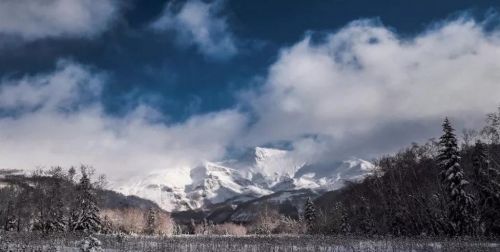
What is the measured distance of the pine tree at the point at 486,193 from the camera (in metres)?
59.8

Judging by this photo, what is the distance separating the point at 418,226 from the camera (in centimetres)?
8131

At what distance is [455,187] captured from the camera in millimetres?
62250

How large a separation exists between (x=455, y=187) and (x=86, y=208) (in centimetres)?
6113

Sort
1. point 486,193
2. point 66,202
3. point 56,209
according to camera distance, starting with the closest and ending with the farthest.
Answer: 1. point 486,193
2. point 56,209
3. point 66,202

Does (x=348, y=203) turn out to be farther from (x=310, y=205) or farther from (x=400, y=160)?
(x=400, y=160)

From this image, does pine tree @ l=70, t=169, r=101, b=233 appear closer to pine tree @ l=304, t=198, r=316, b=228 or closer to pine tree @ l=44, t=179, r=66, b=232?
pine tree @ l=44, t=179, r=66, b=232

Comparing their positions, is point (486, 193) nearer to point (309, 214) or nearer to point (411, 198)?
point (411, 198)

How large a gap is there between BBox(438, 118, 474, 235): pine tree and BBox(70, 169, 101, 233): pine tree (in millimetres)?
56696

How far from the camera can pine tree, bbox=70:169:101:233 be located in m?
92.5

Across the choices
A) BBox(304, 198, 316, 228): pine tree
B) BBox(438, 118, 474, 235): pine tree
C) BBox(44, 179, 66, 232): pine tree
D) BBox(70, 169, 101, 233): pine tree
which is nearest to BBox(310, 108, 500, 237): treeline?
BBox(438, 118, 474, 235): pine tree

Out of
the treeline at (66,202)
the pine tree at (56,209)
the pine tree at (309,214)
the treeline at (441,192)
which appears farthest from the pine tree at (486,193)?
the pine tree at (309,214)

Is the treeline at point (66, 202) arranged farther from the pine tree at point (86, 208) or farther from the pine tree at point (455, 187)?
the pine tree at point (455, 187)

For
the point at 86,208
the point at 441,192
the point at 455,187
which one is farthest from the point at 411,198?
the point at 86,208

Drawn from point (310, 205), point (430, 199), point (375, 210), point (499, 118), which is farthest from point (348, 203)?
point (499, 118)
